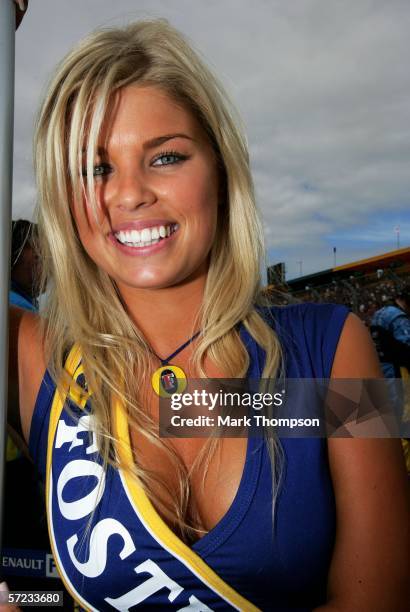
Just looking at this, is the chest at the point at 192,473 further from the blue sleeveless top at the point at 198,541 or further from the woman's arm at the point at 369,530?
the woman's arm at the point at 369,530

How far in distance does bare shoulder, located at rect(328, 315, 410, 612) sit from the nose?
615 mm

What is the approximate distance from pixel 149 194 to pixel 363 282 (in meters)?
4.39

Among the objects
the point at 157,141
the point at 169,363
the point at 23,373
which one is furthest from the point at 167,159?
the point at 23,373

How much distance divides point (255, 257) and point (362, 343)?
1.12 ft

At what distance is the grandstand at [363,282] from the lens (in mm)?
4920

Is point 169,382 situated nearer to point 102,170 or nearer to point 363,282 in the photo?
point 102,170

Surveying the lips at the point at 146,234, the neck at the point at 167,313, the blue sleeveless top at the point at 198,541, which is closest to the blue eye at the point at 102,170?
the lips at the point at 146,234

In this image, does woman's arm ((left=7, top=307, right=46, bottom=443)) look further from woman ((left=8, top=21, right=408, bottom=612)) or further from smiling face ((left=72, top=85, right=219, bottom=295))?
smiling face ((left=72, top=85, right=219, bottom=295))

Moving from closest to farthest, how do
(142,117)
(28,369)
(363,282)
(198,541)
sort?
(198,541)
(142,117)
(28,369)
(363,282)

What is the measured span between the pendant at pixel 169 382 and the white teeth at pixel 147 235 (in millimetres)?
304

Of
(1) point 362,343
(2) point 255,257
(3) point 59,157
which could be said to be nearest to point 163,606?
(1) point 362,343

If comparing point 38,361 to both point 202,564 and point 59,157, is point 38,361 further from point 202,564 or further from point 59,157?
point 202,564

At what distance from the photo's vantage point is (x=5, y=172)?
1.01 metres

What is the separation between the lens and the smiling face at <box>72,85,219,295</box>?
1081 mm
